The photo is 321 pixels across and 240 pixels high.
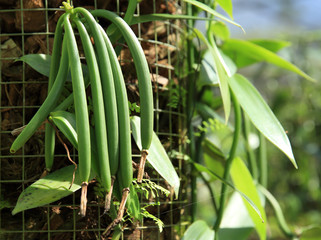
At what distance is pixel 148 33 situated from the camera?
75cm

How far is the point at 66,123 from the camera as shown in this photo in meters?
0.56

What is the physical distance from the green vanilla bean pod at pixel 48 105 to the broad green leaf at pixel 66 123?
0.03ft

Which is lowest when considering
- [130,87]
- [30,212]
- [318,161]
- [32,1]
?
[318,161]

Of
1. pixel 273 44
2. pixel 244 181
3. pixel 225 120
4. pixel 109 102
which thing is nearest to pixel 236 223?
pixel 244 181

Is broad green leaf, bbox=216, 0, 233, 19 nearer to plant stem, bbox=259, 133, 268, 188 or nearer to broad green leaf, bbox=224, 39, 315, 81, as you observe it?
broad green leaf, bbox=224, 39, 315, 81

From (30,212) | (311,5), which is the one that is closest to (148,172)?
(30,212)

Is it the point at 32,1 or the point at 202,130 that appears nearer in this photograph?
the point at 32,1

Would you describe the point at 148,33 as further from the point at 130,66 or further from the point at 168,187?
the point at 168,187

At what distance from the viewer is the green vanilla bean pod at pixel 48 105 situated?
563 mm

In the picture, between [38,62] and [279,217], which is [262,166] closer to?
[279,217]

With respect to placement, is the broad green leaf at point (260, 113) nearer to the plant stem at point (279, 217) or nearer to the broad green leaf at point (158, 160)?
the broad green leaf at point (158, 160)

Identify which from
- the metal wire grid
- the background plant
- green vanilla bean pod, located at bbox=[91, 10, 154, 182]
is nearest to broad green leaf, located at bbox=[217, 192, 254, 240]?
the background plant

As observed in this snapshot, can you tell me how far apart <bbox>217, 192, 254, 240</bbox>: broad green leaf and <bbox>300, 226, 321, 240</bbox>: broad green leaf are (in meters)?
0.11

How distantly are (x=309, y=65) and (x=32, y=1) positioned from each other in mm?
1958
